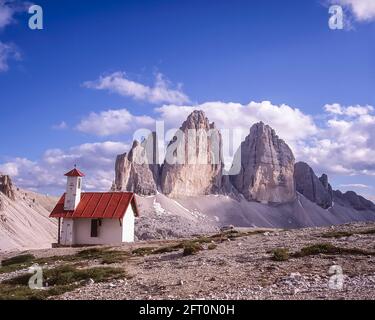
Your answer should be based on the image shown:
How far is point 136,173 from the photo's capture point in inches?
6791

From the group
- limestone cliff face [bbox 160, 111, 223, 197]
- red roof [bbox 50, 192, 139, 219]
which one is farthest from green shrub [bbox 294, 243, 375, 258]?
limestone cliff face [bbox 160, 111, 223, 197]

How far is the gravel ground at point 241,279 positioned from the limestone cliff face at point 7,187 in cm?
10639

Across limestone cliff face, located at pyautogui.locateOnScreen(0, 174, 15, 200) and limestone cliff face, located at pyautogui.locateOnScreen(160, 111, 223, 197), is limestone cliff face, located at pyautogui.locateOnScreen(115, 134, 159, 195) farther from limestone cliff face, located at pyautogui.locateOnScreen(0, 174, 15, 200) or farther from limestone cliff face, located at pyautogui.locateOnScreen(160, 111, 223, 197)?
limestone cliff face, located at pyautogui.locateOnScreen(0, 174, 15, 200)

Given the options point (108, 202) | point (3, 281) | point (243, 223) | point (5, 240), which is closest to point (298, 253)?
point (3, 281)

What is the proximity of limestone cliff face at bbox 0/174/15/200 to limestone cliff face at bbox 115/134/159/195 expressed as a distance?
1947 inches

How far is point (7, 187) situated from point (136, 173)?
5913cm

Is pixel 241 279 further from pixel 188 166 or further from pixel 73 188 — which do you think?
pixel 188 166

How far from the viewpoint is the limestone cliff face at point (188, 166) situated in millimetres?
187100

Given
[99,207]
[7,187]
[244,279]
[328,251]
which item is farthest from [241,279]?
[7,187]

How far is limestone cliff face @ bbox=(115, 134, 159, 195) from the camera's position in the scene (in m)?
170

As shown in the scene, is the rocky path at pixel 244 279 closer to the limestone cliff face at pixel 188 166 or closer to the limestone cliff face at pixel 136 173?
the limestone cliff face at pixel 136 173

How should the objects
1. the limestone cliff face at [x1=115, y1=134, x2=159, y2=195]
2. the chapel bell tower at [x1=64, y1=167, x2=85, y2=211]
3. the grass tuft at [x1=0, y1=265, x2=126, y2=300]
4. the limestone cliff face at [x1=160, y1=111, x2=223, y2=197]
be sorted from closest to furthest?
the grass tuft at [x1=0, y1=265, x2=126, y2=300] < the chapel bell tower at [x1=64, y1=167, x2=85, y2=211] < the limestone cliff face at [x1=115, y1=134, x2=159, y2=195] < the limestone cliff face at [x1=160, y1=111, x2=223, y2=197]
